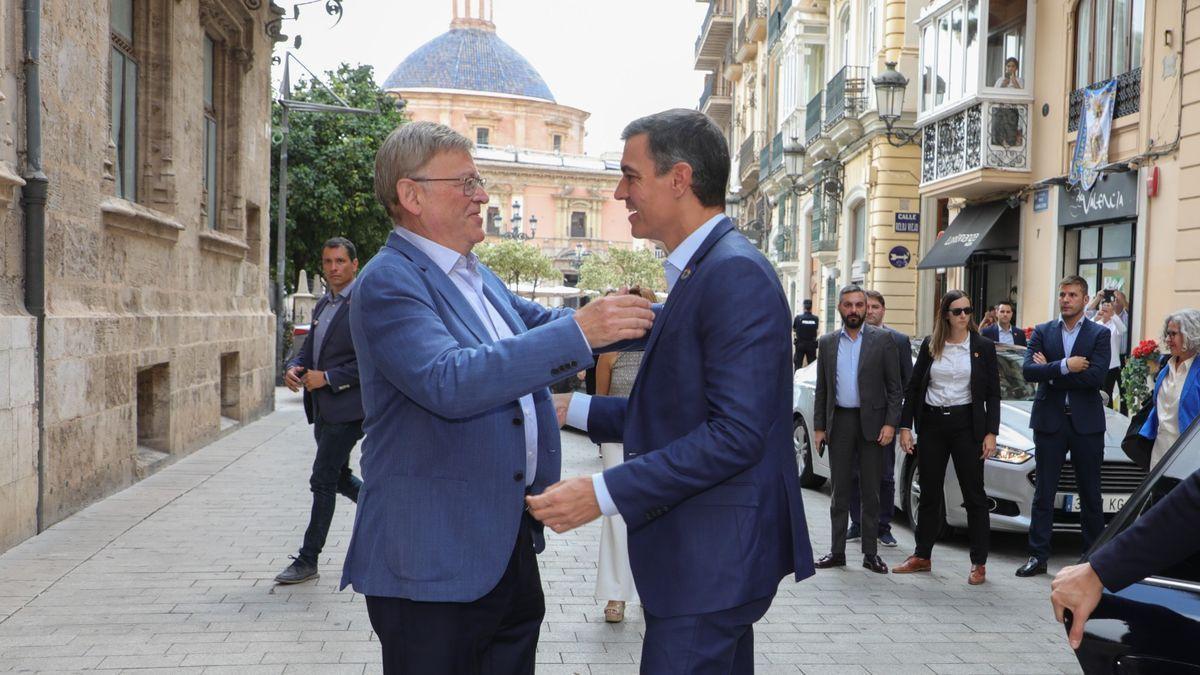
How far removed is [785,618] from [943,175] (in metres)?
16.1

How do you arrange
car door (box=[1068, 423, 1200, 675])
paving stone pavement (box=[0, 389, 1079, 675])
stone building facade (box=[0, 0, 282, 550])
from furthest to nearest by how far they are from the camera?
stone building facade (box=[0, 0, 282, 550]) → paving stone pavement (box=[0, 389, 1079, 675]) → car door (box=[1068, 423, 1200, 675])

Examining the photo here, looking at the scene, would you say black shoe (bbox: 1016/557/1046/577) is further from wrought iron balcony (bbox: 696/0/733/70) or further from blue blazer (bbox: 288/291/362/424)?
wrought iron balcony (bbox: 696/0/733/70)

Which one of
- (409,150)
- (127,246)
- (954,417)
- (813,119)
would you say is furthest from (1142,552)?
(813,119)

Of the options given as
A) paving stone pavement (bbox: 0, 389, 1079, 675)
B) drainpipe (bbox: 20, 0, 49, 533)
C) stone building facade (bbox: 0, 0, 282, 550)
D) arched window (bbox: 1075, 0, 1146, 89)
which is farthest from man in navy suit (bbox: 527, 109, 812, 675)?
arched window (bbox: 1075, 0, 1146, 89)

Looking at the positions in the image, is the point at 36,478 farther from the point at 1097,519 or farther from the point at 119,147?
the point at 1097,519

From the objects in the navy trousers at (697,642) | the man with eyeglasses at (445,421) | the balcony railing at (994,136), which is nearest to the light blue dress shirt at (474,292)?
the man with eyeglasses at (445,421)

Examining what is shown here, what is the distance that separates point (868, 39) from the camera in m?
27.2

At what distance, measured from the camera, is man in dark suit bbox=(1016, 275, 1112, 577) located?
7.87 m

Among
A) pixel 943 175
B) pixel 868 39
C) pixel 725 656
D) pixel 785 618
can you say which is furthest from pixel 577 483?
pixel 868 39

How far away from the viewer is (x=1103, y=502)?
838 cm

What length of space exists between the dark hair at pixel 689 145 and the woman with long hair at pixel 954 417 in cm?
550

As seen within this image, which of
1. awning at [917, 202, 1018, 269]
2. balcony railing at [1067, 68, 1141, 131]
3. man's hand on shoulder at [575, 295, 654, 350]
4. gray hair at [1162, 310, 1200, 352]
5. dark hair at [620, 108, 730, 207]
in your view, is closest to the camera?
man's hand on shoulder at [575, 295, 654, 350]

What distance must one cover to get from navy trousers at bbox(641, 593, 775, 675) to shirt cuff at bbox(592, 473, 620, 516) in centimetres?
Answer: 30

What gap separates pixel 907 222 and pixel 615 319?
2257 centimetres
